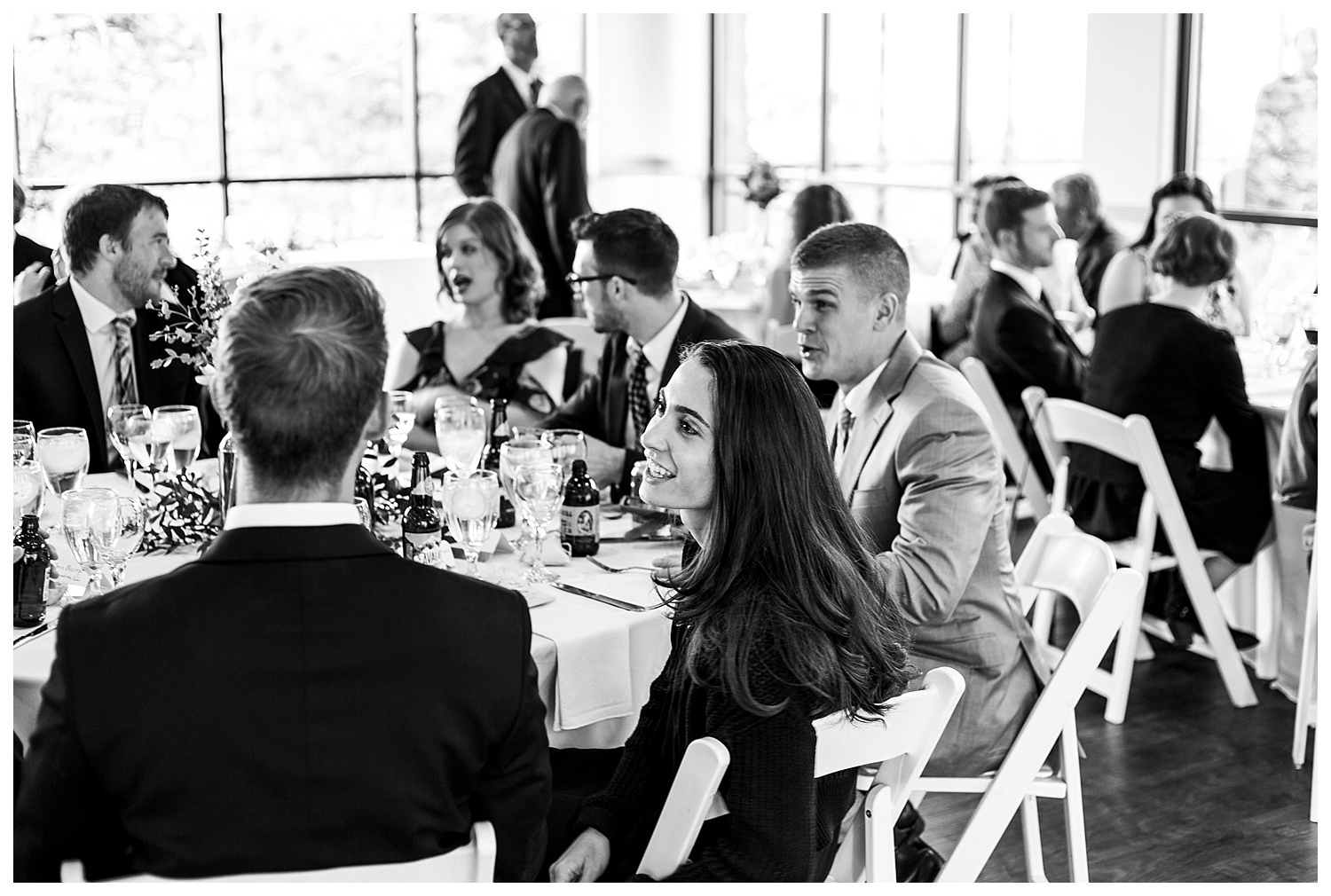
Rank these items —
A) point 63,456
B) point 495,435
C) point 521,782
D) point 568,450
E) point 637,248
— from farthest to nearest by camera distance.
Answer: point 637,248 → point 495,435 → point 568,450 → point 63,456 → point 521,782

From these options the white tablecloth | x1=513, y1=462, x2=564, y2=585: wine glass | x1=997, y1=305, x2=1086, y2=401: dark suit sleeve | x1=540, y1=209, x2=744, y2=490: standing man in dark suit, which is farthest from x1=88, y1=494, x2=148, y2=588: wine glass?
x1=997, y1=305, x2=1086, y2=401: dark suit sleeve

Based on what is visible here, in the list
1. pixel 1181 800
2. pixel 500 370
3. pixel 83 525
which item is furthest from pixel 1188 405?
pixel 83 525

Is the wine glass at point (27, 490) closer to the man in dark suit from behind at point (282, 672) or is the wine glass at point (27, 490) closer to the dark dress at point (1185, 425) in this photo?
the man in dark suit from behind at point (282, 672)

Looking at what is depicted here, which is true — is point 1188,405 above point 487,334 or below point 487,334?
below

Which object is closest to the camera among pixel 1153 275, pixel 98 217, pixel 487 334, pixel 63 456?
pixel 63 456

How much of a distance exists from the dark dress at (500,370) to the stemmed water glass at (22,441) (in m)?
1.47

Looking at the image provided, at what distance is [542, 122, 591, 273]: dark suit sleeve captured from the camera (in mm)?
6703

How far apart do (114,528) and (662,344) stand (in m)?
1.75

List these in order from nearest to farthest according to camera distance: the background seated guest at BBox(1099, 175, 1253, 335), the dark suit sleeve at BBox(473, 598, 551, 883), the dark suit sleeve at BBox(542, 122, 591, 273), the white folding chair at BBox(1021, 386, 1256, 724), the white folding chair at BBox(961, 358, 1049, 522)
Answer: the dark suit sleeve at BBox(473, 598, 551, 883)
the white folding chair at BBox(1021, 386, 1256, 724)
the white folding chair at BBox(961, 358, 1049, 522)
the background seated guest at BBox(1099, 175, 1253, 335)
the dark suit sleeve at BBox(542, 122, 591, 273)

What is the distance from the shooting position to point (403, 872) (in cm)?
153

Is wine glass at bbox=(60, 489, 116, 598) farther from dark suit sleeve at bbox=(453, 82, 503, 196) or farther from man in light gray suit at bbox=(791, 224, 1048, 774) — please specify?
dark suit sleeve at bbox=(453, 82, 503, 196)

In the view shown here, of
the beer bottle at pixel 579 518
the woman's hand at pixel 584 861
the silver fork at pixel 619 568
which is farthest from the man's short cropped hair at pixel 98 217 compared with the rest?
the woman's hand at pixel 584 861

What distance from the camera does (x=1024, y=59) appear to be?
8492 mm

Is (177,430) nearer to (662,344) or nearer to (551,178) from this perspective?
(662,344)
